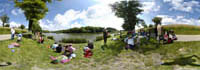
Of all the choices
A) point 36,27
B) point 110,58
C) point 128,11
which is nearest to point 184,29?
point 128,11

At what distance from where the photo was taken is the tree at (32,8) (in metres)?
32.3

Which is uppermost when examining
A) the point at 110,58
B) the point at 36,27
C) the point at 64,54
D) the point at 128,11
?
the point at 128,11

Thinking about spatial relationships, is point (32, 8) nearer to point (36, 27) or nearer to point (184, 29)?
point (36, 27)

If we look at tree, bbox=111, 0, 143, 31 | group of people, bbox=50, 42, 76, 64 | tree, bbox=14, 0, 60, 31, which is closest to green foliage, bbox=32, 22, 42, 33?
tree, bbox=14, 0, 60, 31

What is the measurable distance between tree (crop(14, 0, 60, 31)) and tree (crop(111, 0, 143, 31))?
1569 centimetres

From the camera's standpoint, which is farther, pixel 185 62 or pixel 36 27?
pixel 36 27

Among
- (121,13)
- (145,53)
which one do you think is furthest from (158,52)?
(121,13)

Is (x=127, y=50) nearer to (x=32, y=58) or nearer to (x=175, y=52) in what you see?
(x=175, y=52)

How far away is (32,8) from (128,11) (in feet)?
68.1

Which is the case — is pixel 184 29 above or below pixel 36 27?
below

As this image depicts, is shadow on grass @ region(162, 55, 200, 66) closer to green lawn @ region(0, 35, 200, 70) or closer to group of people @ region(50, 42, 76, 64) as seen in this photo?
green lawn @ region(0, 35, 200, 70)

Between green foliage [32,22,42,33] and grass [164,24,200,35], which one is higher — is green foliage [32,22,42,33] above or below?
above

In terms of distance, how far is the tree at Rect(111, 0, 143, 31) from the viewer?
124ft

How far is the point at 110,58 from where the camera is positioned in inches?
648
